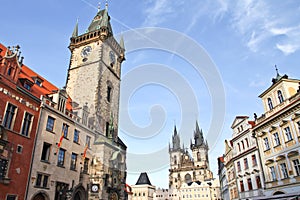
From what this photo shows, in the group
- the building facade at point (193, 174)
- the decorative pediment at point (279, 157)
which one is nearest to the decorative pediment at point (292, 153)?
the decorative pediment at point (279, 157)

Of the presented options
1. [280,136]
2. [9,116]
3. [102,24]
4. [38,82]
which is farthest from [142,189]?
[9,116]

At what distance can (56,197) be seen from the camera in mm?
21125

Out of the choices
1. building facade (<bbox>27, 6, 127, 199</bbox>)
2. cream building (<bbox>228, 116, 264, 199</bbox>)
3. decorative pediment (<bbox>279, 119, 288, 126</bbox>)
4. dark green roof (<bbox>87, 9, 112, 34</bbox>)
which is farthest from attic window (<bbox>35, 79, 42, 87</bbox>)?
decorative pediment (<bbox>279, 119, 288, 126</bbox>)

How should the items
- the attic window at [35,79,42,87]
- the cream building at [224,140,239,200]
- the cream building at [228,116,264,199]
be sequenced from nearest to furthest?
the attic window at [35,79,42,87] < the cream building at [228,116,264,199] < the cream building at [224,140,239,200]

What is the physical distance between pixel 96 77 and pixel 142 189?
240ft

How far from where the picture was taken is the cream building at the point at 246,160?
25.9 metres

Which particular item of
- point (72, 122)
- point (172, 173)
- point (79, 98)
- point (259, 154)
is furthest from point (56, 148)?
point (172, 173)

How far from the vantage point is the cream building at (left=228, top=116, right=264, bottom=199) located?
25.9 meters

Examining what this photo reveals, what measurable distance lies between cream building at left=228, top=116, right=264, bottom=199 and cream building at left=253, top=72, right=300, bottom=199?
4.69ft

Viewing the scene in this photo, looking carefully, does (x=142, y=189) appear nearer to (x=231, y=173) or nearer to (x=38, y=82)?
(x=231, y=173)

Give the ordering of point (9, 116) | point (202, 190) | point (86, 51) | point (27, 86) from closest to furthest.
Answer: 1. point (9, 116)
2. point (27, 86)
3. point (86, 51)
4. point (202, 190)

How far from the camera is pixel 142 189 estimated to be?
93500mm

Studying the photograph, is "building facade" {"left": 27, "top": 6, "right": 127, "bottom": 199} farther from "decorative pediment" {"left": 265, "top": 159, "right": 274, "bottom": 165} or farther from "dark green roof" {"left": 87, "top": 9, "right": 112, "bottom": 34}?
"decorative pediment" {"left": 265, "top": 159, "right": 274, "bottom": 165}

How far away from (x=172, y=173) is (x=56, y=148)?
108m
